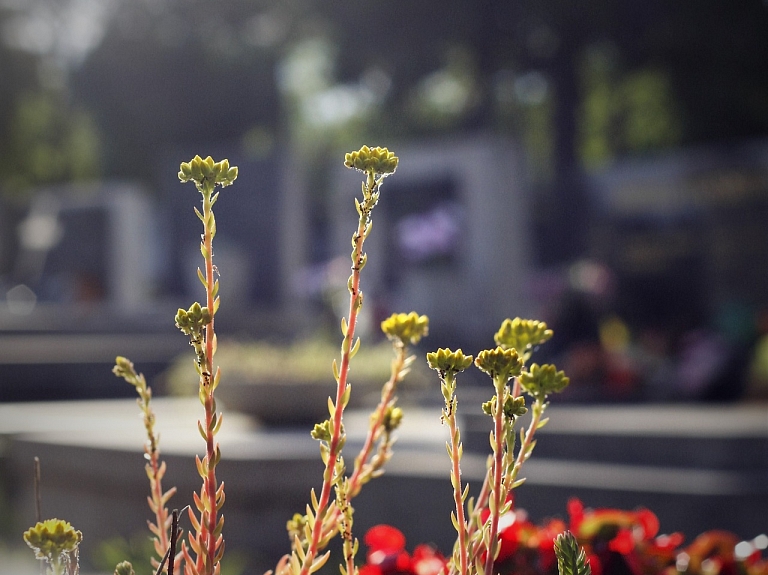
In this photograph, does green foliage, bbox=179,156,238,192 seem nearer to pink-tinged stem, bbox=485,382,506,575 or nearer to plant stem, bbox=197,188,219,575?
plant stem, bbox=197,188,219,575

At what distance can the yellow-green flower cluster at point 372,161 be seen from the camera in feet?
3.09

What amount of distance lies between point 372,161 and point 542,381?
258mm

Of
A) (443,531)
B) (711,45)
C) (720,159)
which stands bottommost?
(443,531)

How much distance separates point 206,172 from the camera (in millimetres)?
952

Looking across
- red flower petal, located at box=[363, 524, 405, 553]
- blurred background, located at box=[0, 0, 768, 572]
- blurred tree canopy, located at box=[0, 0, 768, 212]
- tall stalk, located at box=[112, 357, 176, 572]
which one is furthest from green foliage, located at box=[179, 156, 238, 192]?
blurred tree canopy, located at box=[0, 0, 768, 212]

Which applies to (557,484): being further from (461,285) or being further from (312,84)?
(312,84)

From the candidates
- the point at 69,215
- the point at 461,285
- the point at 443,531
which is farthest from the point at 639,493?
the point at 69,215

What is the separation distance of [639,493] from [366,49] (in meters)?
22.1

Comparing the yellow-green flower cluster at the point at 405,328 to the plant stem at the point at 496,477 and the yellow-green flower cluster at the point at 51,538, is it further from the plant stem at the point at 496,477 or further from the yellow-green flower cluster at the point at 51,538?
the yellow-green flower cluster at the point at 51,538

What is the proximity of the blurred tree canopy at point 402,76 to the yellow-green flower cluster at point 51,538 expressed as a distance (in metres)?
17.3

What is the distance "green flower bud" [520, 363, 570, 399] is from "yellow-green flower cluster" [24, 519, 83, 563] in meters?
→ 0.43

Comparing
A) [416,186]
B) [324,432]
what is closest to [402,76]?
[416,186]

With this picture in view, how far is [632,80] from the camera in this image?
28359 mm

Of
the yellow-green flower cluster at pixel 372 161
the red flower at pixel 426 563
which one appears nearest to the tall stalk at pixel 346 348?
the yellow-green flower cluster at pixel 372 161
